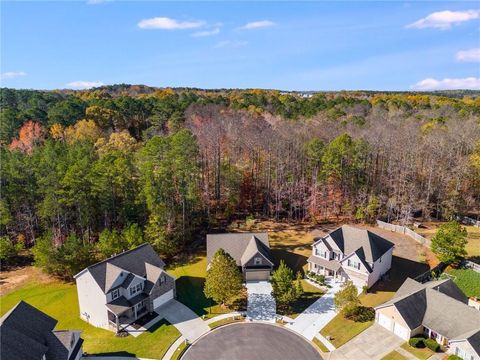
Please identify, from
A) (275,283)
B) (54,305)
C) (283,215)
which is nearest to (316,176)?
(283,215)

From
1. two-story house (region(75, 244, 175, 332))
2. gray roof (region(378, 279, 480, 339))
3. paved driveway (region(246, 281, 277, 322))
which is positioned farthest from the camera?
paved driveway (region(246, 281, 277, 322))

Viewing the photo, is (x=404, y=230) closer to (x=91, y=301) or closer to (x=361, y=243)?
(x=361, y=243)

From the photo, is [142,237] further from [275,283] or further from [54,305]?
[275,283]

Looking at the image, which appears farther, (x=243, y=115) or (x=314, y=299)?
(x=243, y=115)

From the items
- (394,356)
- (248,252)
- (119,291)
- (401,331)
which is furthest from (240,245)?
(394,356)

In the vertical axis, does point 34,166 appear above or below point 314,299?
above

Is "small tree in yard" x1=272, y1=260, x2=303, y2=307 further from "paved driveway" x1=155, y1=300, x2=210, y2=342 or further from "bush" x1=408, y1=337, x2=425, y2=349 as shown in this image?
"bush" x1=408, y1=337, x2=425, y2=349

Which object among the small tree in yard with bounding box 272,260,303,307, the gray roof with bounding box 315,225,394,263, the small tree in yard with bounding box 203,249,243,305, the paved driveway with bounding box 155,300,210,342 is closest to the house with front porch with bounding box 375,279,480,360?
the gray roof with bounding box 315,225,394,263
